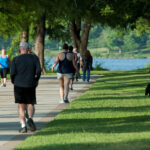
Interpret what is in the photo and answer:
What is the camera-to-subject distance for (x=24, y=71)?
12031mm

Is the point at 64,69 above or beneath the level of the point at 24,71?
beneath

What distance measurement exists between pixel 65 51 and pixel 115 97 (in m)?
2.46

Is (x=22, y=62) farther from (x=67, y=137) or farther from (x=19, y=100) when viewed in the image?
(x=67, y=137)

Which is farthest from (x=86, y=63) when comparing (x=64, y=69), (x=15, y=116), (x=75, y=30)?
(x=75, y=30)

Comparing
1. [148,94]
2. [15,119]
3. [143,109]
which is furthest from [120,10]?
[15,119]

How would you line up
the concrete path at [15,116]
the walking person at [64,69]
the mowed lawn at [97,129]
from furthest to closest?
the walking person at [64,69], the concrete path at [15,116], the mowed lawn at [97,129]

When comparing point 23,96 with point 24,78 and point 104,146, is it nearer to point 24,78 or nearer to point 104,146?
point 24,78

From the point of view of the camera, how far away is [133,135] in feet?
34.2

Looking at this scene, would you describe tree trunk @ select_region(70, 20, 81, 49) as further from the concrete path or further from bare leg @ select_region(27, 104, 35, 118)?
bare leg @ select_region(27, 104, 35, 118)

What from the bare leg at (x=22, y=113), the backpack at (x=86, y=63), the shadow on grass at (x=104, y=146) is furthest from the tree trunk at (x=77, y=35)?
the shadow on grass at (x=104, y=146)

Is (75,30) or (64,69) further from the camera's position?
(75,30)

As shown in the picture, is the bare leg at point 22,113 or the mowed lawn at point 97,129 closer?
the mowed lawn at point 97,129

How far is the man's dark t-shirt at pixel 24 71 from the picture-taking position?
12007mm

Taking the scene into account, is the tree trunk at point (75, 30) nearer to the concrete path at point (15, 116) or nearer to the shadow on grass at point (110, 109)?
the concrete path at point (15, 116)
